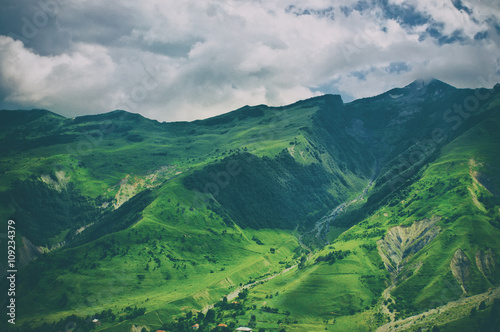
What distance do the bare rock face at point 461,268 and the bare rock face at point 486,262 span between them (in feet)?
17.2

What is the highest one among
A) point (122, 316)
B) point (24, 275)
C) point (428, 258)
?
point (24, 275)

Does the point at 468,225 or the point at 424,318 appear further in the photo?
the point at 468,225

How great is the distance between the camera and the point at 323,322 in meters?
152

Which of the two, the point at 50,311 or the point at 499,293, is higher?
the point at 50,311

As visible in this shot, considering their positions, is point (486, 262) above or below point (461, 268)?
below

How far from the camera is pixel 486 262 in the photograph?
16425cm

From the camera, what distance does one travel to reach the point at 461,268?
162 m

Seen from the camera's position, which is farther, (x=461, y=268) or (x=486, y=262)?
(x=486, y=262)

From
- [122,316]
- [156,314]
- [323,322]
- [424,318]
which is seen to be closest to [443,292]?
[424,318]

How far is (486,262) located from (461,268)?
1287 centimetres

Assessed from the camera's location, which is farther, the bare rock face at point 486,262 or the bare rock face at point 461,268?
the bare rock face at point 486,262

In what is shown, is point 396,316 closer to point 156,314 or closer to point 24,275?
point 156,314

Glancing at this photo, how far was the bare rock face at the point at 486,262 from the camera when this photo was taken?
6334 inches

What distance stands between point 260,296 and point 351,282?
44781 millimetres
